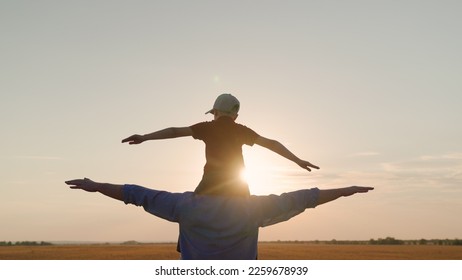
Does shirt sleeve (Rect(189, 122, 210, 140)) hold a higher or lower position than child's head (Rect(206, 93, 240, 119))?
lower

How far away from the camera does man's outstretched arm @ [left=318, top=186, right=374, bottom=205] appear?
6574 mm

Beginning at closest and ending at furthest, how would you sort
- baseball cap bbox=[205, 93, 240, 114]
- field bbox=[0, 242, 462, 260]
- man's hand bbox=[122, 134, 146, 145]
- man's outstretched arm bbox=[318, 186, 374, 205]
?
1. man's hand bbox=[122, 134, 146, 145]
2. man's outstretched arm bbox=[318, 186, 374, 205]
3. baseball cap bbox=[205, 93, 240, 114]
4. field bbox=[0, 242, 462, 260]

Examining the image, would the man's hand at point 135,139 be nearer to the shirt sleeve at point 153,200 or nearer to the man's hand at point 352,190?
the shirt sleeve at point 153,200

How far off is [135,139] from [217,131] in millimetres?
936

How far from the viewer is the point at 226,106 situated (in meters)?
6.70

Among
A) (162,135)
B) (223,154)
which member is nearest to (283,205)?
(223,154)

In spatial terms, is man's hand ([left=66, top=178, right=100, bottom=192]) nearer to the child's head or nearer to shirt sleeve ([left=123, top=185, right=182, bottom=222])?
shirt sleeve ([left=123, top=185, right=182, bottom=222])

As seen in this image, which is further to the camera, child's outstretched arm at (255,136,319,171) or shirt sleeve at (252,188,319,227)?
child's outstretched arm at (255,136,319,171)

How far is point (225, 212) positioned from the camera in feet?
20.8

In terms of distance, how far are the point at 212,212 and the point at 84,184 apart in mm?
1334

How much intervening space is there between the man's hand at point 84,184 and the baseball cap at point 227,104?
5.03ft

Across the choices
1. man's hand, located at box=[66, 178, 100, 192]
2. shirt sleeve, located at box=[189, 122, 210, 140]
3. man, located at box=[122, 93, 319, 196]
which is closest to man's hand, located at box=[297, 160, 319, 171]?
man, located at box=[122, 93, 319, 196]
